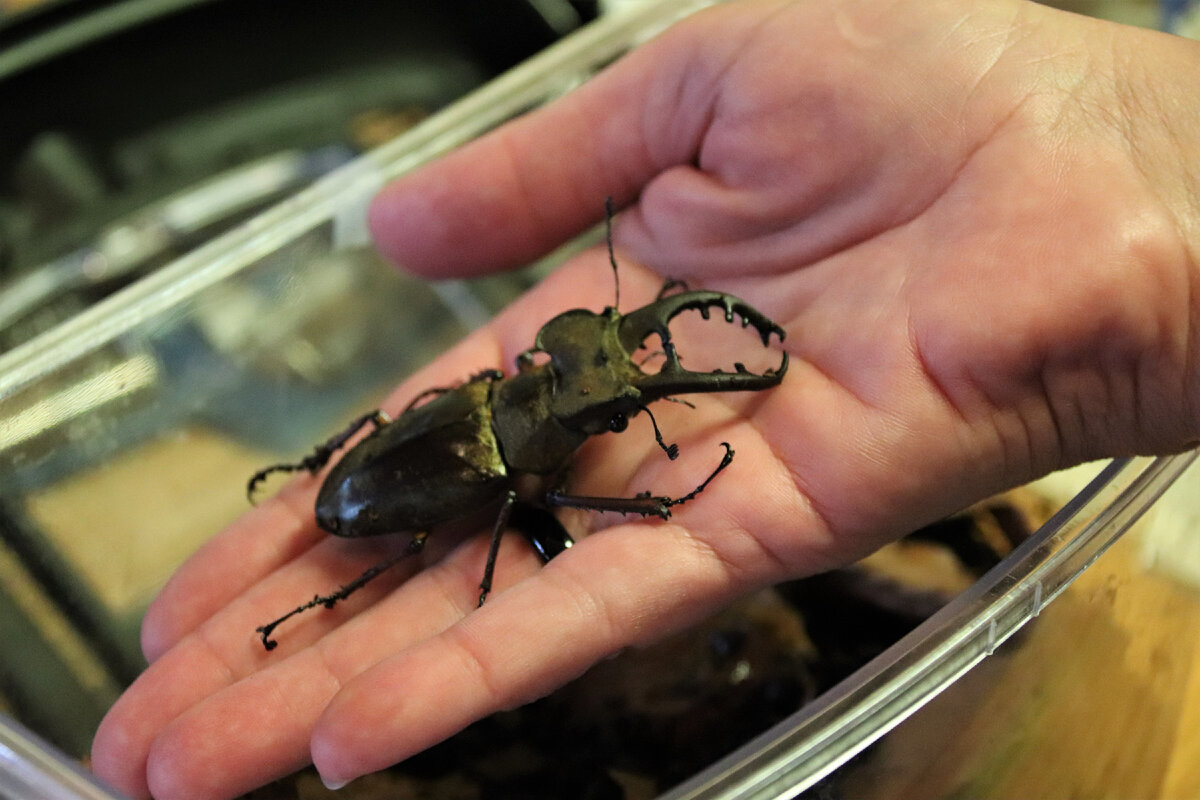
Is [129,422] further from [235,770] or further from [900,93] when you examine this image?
[900,93]

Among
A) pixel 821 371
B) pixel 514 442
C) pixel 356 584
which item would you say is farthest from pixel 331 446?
pixel 821 371

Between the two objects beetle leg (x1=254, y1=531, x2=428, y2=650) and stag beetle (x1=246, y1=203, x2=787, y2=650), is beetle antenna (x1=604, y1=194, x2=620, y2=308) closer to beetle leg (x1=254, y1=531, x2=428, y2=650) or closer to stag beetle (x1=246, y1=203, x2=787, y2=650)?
stag beetle (x1=246, y1=203, x2=787, y2=650)

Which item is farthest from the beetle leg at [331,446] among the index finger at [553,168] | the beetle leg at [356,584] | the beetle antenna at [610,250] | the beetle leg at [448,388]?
the beetle antenna at [610,250]

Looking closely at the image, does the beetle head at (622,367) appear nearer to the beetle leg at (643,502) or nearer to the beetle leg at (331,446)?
the beetle leg at (643,502)

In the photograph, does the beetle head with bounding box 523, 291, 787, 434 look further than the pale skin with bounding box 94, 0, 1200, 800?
Yes

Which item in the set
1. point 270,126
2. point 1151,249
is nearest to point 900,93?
point 1151,249

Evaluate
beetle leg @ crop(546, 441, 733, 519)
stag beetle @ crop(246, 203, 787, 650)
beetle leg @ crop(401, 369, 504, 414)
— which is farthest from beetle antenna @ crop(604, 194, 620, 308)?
beetle leg @ crop(546, 441, 733, 519)
